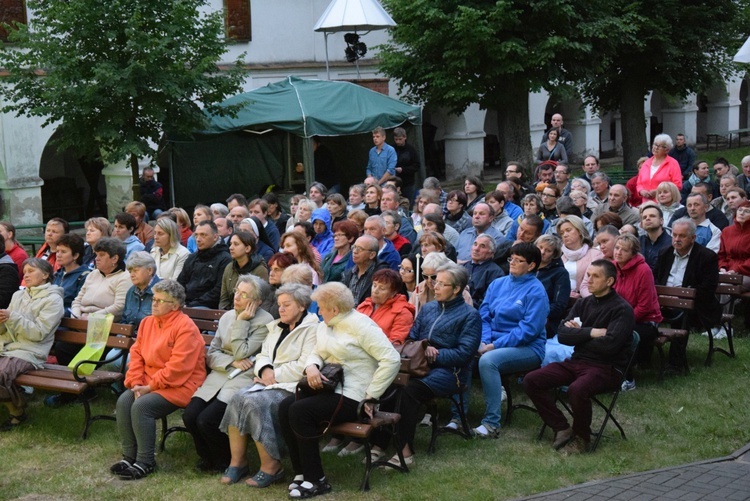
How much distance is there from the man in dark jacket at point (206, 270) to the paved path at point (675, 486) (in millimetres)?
4016

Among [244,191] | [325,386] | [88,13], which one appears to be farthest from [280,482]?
[244,191]

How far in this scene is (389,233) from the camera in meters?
10.3

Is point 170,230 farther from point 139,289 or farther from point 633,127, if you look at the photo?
point 633,127

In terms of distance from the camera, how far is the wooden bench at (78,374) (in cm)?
826

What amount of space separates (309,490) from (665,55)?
18.5 m

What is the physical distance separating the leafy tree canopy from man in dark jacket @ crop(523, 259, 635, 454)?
993 cm

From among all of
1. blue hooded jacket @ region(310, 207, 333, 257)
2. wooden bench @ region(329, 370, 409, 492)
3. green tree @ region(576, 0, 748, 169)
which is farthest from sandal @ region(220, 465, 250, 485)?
green tree @ region(576, 0, 748, 169)

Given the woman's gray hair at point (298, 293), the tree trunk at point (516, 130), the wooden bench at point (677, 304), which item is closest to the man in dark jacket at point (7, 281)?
the woman's gray hair at point (298, 293)

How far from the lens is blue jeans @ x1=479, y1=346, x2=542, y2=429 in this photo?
309 inches

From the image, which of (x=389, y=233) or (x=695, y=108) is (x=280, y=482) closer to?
(x=389, y=233)

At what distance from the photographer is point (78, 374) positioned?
27.8 feet

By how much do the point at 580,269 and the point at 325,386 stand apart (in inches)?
127

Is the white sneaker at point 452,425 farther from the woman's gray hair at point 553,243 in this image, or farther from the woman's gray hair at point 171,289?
the woman's gray hair at point 171,289

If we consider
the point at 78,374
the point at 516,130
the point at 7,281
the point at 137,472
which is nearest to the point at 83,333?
the point at 78,374
